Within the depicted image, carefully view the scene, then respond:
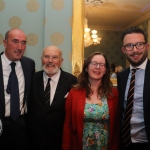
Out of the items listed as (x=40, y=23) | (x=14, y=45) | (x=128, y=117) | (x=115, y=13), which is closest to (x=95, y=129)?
(x=128, y=117)

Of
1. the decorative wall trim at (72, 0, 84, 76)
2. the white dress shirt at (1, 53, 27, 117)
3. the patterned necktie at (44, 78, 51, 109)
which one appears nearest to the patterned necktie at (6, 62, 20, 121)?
the white dress shirt at (1, 53, 27, 117)

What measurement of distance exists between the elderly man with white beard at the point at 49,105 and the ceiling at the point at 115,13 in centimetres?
96

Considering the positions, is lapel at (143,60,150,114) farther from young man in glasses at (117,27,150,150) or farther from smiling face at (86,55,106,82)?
smiling face at (86,55,106,82)

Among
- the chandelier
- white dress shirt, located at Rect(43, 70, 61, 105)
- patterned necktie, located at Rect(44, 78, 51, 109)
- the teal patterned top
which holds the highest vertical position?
the chandelier

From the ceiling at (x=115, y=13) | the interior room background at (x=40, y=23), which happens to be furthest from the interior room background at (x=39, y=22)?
the ceiling at (x=115, y=13)

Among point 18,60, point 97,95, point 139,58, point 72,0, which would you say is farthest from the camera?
point 72,0

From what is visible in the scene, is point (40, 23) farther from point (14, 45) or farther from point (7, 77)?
point (7, 77)

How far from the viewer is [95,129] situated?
5.97ft

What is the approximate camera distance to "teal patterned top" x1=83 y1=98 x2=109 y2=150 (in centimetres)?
182

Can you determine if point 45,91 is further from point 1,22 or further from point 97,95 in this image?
point 1,22

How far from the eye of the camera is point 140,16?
8.76 feet

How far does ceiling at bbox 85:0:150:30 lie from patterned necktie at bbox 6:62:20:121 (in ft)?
4.28

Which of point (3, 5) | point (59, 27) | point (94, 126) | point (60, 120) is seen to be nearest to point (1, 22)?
→ point (3, 5)

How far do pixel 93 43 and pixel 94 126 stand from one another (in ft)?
4.05
